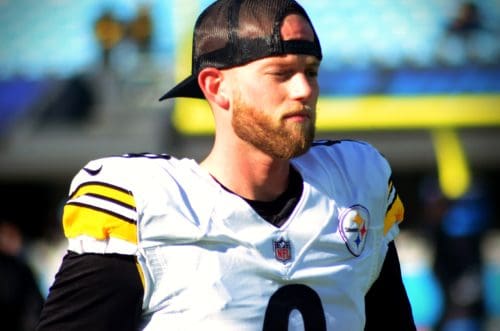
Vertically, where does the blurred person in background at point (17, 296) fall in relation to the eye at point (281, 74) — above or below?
below

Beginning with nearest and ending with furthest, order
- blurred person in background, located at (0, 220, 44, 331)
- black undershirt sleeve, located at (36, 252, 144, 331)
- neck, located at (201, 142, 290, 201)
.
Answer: black undershirt sleeve, located at (36, 252, 144, 331), neck, located at (201, 142, 290, 201), blurred person in background, located at (0, 220, 44, 331)

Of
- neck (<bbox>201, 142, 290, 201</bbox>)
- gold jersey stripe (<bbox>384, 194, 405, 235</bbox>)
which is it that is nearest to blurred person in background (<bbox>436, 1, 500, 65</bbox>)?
gold jersey stripe (<bbox>384, 194, 405, 235</bbox>)

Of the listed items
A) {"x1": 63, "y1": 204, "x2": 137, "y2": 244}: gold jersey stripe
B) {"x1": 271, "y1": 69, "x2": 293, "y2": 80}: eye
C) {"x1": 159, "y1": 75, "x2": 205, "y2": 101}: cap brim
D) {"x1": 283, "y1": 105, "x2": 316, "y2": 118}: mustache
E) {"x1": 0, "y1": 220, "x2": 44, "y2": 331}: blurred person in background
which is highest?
{"x1": 271, "y1": 69, "x2": 293, "y2": 80}: eye

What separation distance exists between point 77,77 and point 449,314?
6.08 meters

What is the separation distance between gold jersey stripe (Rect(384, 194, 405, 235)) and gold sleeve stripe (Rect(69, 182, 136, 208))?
63 cm

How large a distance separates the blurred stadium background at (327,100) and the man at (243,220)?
8809 millimetres

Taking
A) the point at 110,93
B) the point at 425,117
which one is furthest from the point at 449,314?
the point at 110,93

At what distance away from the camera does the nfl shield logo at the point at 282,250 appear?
240cm

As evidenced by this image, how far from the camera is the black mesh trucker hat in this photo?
2.43 meters

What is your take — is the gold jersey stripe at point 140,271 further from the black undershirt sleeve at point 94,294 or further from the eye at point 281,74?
the eye at point 281,74

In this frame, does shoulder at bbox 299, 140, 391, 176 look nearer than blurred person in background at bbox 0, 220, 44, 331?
Yes

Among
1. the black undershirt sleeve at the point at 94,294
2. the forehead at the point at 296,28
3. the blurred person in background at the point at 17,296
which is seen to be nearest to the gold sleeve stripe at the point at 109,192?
the black undershirt sleeve at the point at 94,294

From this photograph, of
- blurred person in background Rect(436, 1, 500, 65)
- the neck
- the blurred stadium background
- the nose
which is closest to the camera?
the nose

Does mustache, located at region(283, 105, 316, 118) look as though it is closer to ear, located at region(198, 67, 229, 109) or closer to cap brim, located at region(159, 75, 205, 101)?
ear, located at region(198, 67, 229, 109)
